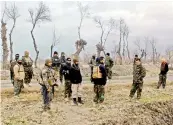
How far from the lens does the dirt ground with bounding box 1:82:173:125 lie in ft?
38.3

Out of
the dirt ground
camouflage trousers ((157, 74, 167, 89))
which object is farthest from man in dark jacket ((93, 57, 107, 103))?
camouflage trousers ((157, 74, 167, 89))

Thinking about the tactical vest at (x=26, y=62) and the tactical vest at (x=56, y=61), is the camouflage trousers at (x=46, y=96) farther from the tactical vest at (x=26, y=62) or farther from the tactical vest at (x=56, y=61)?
the tactical vest at (x=56, y=61)

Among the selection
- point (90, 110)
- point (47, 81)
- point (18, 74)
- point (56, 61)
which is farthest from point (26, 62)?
point (90, 110)

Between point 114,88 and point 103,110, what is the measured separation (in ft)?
20.5

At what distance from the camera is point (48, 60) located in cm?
1230

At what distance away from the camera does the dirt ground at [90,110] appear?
11.7 m

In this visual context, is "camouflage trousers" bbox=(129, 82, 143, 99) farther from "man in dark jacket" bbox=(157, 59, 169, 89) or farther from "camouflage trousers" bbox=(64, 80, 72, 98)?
"man in dark jacket" bbox=(157, 59, 169, 89)

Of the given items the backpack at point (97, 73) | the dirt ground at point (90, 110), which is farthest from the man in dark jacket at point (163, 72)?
the backpack at point (97, 73)

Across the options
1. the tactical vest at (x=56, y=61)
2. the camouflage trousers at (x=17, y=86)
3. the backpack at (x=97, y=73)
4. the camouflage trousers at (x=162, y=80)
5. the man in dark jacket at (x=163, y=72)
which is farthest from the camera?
the camouflage trousers at (x=162, y=80)

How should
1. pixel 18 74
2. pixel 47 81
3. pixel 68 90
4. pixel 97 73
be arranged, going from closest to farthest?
1. pixel 47 81
2. pixel 97 73
3. pixel 68 90
4. pixel 18 74

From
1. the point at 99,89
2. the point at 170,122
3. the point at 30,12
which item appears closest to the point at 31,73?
the point at 99,89

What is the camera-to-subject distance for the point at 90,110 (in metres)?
13.1

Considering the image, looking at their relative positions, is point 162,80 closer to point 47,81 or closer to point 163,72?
point 163,72

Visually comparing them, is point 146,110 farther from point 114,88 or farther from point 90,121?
point 114,88
